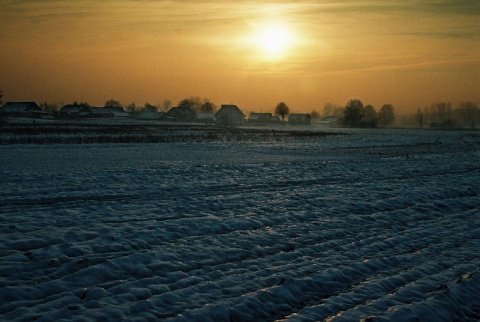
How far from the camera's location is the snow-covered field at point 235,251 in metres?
6.93

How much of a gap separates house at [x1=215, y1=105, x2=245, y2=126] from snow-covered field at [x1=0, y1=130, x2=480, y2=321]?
122 m

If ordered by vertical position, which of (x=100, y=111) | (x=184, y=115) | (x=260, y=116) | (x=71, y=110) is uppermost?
(x=71, y=110)

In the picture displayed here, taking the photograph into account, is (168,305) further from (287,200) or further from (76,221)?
(287,200)

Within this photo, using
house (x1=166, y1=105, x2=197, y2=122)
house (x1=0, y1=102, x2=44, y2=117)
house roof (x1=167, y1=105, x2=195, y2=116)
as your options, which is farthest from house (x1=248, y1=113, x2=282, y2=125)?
house (x1=0, y1=102, x2=44, y2=117)

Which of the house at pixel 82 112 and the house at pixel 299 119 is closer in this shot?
the house at pixel 82 112

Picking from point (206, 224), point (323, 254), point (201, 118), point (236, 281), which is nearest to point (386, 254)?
point (323, 254)

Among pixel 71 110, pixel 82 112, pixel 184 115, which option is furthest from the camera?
pixel 184 115

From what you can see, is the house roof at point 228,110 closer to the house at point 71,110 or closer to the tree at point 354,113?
the tree at point 354,113

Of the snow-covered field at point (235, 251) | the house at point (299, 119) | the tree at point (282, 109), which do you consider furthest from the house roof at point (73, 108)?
the snow-covered field at point (235, 251)

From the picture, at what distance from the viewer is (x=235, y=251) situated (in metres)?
9.48

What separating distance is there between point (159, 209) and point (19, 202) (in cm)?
445

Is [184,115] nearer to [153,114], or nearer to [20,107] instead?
[153,114]

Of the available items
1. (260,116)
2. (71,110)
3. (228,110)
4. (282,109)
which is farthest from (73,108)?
(282,109)

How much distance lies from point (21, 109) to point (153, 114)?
170 ft
